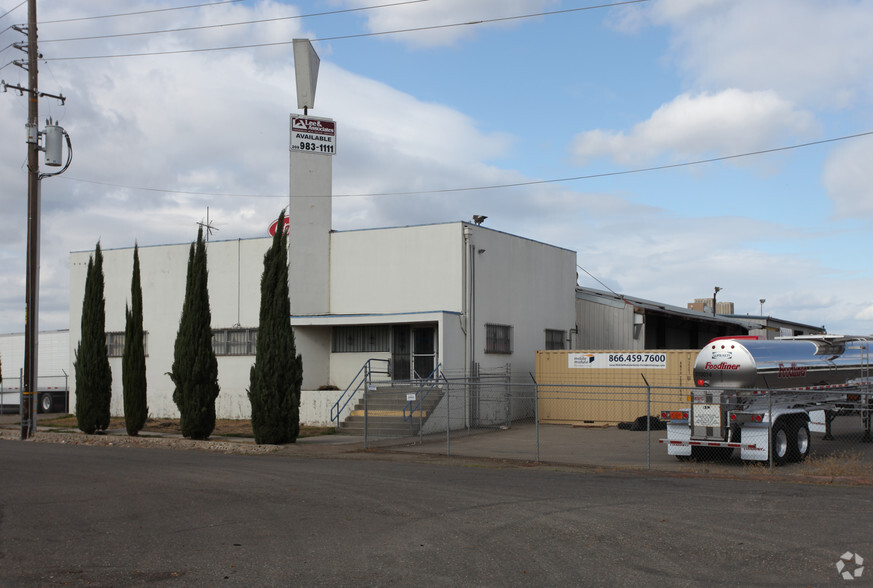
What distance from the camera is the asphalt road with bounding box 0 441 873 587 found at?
787 cm

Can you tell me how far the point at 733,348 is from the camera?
719 inches

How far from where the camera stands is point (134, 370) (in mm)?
25094

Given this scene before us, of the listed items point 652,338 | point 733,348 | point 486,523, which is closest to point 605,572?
point 486,523

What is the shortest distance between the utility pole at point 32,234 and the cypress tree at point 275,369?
25.5 feet

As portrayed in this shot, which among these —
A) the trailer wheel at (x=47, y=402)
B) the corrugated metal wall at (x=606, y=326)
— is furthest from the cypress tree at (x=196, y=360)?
the trailer wheel at (x=47, y=402)

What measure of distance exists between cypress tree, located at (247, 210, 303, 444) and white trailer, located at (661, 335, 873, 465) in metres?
9.62

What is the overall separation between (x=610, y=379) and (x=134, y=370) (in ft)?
47.5

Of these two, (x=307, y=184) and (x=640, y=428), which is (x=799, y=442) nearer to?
(x=640, y=428)

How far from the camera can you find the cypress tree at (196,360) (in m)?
23.3

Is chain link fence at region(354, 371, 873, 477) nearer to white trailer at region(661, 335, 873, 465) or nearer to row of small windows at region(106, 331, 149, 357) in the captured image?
white trailer at region(661, 335, 873, 465)

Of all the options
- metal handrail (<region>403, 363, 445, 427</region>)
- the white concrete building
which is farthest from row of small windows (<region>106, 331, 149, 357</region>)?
metal handrail (<region>403, 363, 445, 427</region>)

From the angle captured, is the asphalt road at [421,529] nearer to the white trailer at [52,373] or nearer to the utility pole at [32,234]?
the utility pole at [32,234]

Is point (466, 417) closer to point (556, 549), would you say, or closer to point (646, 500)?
point (646, 500)

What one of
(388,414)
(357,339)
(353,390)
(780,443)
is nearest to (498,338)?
(357,339)
